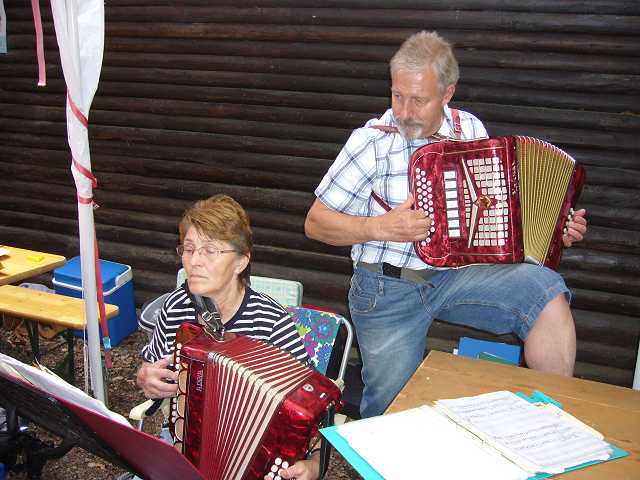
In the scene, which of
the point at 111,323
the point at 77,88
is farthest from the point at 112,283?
the point at 77,88

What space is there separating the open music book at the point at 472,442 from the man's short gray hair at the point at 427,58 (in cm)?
142

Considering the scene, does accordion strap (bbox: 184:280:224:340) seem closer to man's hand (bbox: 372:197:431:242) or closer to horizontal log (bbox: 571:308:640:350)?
man's hand (bbox: 372:197:431:242)

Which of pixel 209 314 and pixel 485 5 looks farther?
pixel 485 5

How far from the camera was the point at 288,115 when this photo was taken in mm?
5402

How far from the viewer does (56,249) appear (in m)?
6.38

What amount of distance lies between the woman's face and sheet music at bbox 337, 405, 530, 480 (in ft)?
3.18

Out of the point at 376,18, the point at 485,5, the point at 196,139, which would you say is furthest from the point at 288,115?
the point at 485,5

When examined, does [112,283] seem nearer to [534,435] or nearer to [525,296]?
[525,296]

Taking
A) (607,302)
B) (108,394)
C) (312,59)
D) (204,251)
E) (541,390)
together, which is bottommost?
(108,394)

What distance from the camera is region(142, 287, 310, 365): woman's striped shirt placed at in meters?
2.44

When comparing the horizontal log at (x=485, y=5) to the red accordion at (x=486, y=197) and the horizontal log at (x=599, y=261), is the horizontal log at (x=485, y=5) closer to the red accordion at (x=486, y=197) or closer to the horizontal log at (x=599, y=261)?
the horizontal log at (x=599, y=261)

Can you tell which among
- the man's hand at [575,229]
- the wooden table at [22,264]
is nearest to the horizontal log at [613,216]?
the man's hand at [575,229]

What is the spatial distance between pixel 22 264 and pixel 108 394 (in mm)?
1033

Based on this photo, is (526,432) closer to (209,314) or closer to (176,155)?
(209,314)
